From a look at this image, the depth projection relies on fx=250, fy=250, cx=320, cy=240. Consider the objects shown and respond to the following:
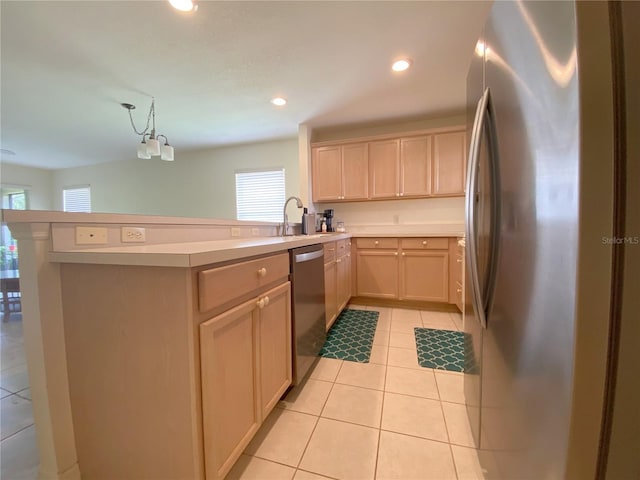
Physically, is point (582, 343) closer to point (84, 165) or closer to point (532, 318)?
point (532, 318)

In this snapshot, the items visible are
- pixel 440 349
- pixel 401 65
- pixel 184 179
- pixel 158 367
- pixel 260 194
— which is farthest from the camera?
pixel 184 179

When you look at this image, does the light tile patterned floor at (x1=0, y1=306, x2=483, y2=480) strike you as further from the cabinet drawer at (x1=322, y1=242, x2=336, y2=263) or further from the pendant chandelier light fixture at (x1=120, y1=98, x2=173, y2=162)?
the pendant chandelier light fixture at (x1=120, y1=98, x2=173, y2=162)

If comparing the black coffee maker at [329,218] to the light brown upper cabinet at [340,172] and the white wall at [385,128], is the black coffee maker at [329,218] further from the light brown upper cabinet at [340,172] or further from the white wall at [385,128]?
the white wall at [385,128]

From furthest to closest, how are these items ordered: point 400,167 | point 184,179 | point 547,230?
1. point 184,179
2. point 400,167
3. point 547,230

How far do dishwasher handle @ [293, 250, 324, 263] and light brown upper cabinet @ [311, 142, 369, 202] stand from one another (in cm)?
177

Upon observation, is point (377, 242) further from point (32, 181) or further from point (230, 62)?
point (32, 181)

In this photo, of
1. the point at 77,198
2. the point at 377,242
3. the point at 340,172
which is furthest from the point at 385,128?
the point at 77,198

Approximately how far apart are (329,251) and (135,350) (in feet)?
5.12

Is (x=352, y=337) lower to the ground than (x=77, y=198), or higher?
lower

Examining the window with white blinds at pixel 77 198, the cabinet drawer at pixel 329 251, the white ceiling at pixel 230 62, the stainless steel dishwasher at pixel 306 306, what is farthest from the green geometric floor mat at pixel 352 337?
the window with white blinds at pixel 77 198

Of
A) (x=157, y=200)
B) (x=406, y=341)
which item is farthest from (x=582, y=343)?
(x=157, y=200)

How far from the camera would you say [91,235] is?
1034 mm

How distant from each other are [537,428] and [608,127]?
620 millimetres

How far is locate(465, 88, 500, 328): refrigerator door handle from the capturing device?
0.82 meters
